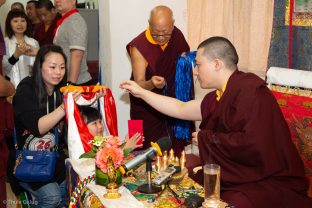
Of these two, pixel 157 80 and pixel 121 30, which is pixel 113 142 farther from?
pixel 121 30

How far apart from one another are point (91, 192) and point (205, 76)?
0.78 meters

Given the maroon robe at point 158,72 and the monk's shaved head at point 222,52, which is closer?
the monk's shaved head at point 222,52

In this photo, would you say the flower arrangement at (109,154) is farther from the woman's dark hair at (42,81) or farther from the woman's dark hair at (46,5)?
the woman's dark hair at (46,5)

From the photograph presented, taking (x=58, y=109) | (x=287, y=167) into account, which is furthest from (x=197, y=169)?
(x=58, y=109)

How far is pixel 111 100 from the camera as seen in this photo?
2643 mm

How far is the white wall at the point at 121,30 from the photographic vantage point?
355 centimetres

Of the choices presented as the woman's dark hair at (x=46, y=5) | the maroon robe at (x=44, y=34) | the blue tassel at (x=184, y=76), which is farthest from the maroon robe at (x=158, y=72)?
the woman's dark hair at (x=46, y=5)

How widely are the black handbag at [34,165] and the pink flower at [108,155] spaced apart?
0.79m

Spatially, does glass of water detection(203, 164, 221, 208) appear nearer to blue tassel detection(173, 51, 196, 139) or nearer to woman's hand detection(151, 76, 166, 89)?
woman's hand detection(151, 76, 166, 89)

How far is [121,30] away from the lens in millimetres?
3574

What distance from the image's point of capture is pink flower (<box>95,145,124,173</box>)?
179 cm

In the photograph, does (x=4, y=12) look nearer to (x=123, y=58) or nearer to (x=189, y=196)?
(x=123, y=58)

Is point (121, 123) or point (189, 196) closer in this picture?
point (189, 196)

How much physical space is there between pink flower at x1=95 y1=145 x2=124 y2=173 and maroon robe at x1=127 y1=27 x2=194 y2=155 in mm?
1291
